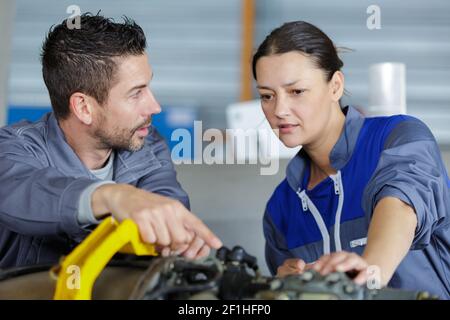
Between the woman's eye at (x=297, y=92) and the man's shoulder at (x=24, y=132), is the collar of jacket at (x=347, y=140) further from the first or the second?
the man's shoulder at (x=24, y=132)

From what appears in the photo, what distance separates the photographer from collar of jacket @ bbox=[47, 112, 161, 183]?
1.45 m

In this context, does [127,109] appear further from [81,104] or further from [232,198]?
[232,198]

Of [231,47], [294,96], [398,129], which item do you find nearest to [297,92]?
[294,96]

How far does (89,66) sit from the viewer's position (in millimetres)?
1526

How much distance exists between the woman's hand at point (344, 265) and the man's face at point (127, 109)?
698 millimetres

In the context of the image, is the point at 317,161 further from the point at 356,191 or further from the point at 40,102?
the point at 40,102

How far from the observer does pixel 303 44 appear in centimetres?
158

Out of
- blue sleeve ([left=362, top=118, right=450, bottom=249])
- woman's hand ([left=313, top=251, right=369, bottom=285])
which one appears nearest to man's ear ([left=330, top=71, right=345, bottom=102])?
blue sleeve ([left=362, top=118, right=450, bottom=249])

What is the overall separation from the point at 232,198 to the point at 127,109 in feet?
2.38

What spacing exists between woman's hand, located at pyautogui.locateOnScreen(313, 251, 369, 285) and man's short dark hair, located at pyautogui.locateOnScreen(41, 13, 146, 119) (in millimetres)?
765

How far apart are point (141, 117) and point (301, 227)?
44cm

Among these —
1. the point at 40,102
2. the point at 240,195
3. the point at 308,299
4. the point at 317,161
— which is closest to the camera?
the point at 308,299
